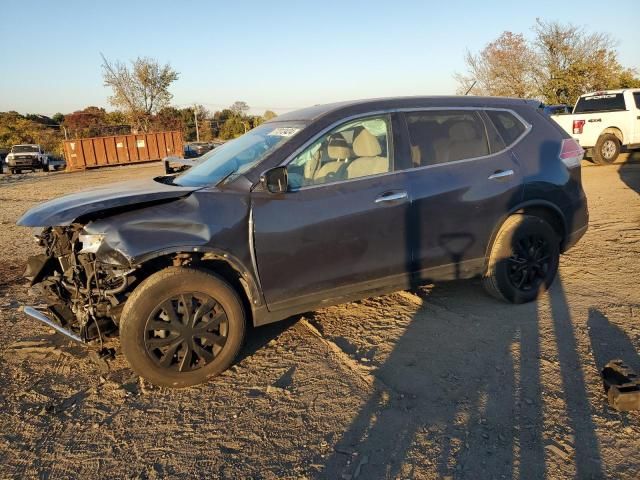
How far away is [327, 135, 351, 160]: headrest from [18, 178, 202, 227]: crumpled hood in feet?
3.43

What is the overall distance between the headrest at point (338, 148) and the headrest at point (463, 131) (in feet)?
3.26

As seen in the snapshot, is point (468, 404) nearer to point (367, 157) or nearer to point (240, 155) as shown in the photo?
point (367, 157)

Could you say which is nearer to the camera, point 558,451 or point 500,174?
point 558,451

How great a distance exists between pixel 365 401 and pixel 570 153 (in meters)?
3.16

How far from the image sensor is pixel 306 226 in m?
3.46

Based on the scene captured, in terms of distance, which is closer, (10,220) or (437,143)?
(437,143)

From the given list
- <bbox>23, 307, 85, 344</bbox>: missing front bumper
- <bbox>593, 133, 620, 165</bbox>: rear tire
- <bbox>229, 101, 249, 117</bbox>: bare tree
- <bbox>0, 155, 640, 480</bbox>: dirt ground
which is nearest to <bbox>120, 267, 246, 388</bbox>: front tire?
<bbox>0, 155, 640, 480</bbox>: dirt ground

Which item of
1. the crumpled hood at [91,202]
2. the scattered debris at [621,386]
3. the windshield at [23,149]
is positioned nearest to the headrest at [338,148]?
the crumpled hood at [91,202]

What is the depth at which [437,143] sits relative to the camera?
4.07 m

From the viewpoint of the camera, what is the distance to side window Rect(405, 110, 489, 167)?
3.98 m

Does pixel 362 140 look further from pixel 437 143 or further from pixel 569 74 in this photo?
pixel 569 74

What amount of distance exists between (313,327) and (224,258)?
127 cm

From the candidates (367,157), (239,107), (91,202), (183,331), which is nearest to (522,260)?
(367,157)

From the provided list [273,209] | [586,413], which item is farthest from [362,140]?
[586,413]
